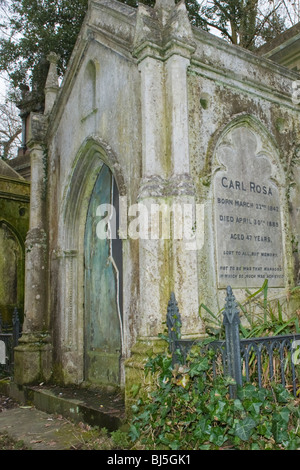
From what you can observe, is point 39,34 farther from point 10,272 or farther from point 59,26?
point 10,272

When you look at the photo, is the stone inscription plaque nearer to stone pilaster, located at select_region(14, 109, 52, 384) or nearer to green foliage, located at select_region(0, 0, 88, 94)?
stone pilaster, located at select_region(14, 109, 52, 384)

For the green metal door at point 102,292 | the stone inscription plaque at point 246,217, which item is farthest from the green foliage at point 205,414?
the green metal door at point 102,292

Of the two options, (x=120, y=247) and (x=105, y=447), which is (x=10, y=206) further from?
(x=105, y=447)

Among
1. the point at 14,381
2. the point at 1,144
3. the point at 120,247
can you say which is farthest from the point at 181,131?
the point at 1,144

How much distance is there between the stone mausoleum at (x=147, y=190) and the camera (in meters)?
4.82

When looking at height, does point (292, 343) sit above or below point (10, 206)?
below

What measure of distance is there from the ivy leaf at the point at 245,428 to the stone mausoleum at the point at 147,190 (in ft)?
4.29

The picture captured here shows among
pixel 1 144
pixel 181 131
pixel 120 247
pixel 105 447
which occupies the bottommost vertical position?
pixel 105 447

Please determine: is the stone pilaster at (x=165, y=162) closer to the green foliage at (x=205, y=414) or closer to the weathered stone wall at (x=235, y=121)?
the weathered stone wall at (x=235, y=121)

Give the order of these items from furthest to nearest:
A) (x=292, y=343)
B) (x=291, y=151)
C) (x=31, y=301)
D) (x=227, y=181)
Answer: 1. (x=31, y=301)
2. (x=291, y=151)
3. (x=227, y=181)
4. (x=292, y=343)

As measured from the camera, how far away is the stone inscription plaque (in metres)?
5.48

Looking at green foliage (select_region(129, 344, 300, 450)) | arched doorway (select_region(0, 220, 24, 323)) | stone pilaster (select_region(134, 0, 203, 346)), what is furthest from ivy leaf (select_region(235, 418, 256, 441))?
arched doorway (select_region(0, 220, 24, 323))

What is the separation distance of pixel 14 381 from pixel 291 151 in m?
5.78

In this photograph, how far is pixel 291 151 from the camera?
22.0 feet
